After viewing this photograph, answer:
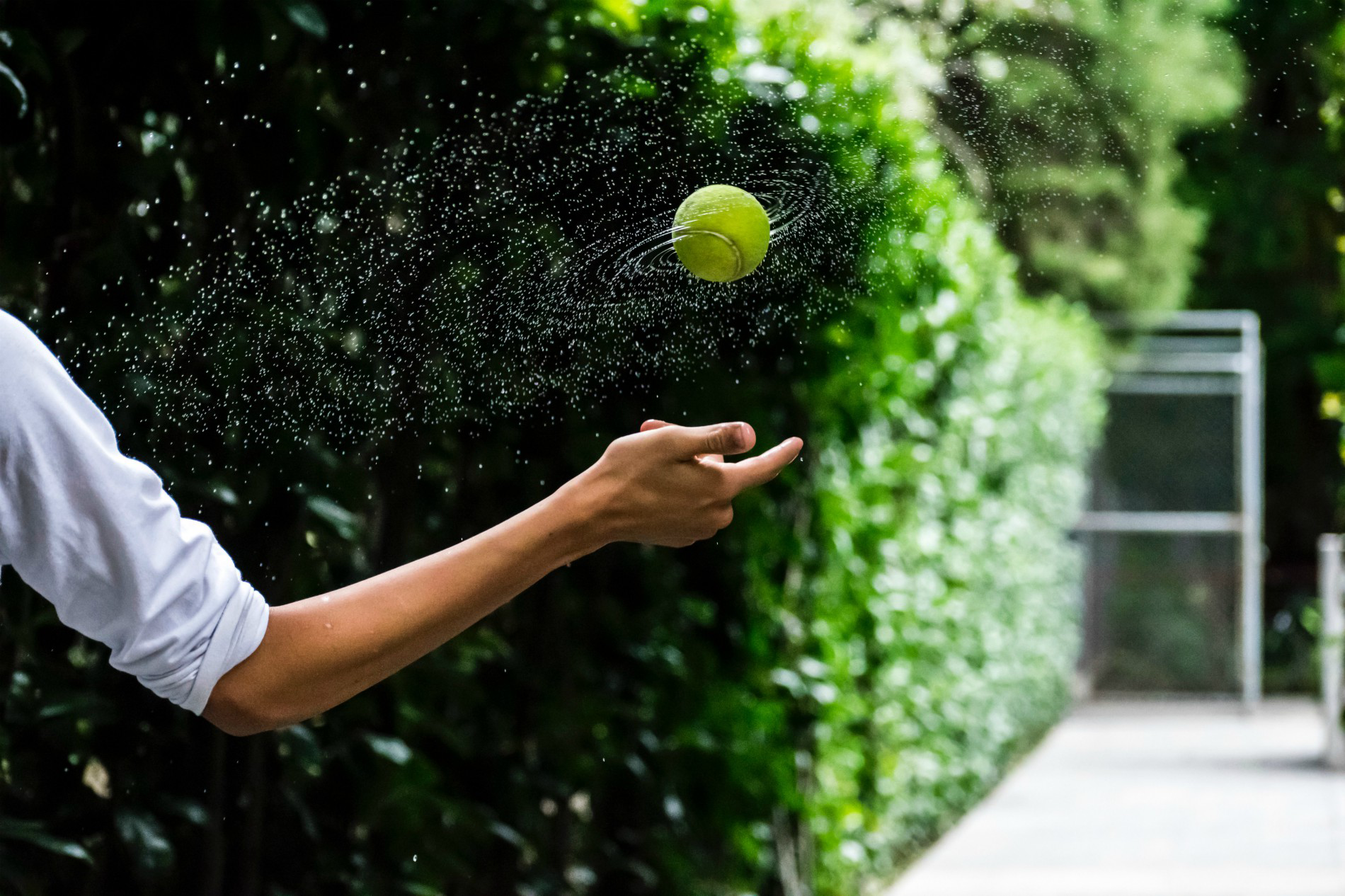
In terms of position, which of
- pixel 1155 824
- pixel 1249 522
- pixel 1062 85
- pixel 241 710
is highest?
pixel 1249 522

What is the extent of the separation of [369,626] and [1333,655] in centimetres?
727

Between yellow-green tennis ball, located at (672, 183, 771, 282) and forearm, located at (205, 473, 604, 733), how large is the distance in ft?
1.09

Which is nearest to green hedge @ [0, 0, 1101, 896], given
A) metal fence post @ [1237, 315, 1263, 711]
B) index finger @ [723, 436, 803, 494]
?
index finger @ [723, 436, 803, 494]

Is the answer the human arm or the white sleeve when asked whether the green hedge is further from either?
the white sleeve

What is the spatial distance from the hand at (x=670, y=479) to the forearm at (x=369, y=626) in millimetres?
50

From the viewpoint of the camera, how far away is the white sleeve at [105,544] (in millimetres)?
1021

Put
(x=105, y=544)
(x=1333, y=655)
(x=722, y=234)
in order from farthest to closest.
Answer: (x=1333, y=655) → (x=722, y=234) → (x=105, y=544)

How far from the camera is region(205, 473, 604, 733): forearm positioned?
1.14 m

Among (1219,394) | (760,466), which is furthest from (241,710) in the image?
(1219,394)

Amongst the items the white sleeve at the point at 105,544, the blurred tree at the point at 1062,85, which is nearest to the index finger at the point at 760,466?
the white sleeve at the point at 105,544

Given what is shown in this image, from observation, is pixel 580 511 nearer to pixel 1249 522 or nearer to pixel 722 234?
pixel 722 234

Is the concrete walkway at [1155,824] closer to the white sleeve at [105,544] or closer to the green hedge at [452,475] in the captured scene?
the green hedge at [452,475]

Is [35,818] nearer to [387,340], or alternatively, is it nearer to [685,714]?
[387,340]

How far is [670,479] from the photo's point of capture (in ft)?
4.00
